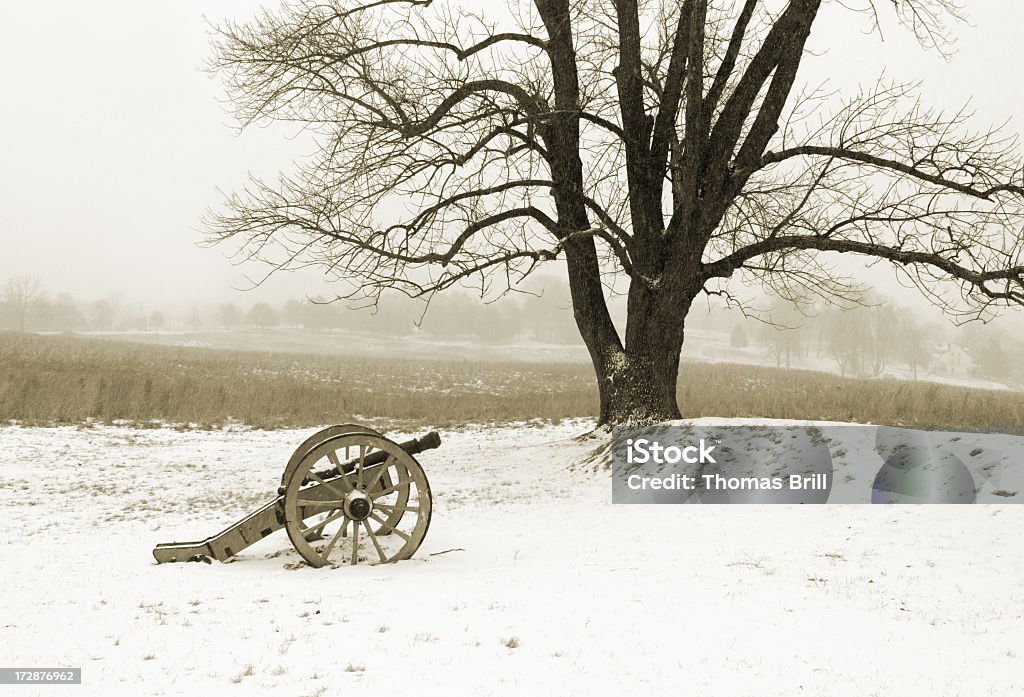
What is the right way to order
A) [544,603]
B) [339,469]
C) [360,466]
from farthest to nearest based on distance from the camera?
1. [339,469]
2. [360,466]
3. [544,603]

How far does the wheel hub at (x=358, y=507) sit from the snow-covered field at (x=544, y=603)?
0.45 m

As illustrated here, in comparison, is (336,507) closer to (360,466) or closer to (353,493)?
(353,493)

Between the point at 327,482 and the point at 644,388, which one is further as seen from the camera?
the point at 644,388

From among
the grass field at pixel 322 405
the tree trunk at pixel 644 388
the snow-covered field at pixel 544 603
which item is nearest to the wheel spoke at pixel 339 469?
the snow-covered field at pixel 544 603

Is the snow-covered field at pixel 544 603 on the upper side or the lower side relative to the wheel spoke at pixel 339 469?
lower

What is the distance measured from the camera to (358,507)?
20.1 ft

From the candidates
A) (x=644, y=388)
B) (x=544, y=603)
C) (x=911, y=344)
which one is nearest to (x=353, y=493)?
(x=544, y=603)

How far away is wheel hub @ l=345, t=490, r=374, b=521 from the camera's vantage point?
6.12 m

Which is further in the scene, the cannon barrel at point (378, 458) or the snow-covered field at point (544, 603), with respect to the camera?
the cannon barrel at point (378, 458)

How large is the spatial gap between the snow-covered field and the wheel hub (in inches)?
17.8

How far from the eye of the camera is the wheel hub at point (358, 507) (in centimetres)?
612

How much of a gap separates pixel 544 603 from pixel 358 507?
1923 mm

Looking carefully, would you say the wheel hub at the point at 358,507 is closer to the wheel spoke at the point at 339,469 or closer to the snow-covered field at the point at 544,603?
the wheel spoke at the point at 339,469

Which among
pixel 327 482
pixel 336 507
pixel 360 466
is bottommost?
pixel 336 507
